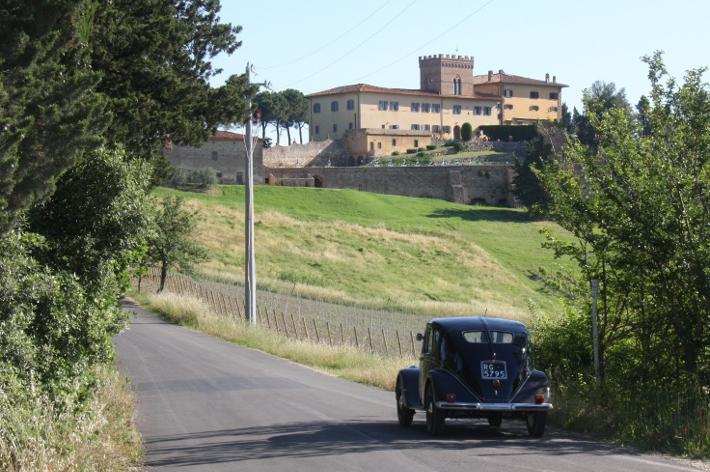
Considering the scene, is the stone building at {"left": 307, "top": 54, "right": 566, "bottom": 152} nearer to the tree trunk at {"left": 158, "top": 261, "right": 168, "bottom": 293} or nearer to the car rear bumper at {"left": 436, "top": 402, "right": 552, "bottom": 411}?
the tree trunk at {"left": 158, "top": 261, "right": 168, "bottom": 293}

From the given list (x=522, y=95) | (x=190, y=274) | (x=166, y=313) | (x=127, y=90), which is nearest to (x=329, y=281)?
(x=190, y=274)

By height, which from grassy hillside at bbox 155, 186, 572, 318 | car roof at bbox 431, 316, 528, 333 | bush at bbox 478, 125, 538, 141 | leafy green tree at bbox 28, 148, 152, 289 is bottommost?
grassy hillside at bbox 155, 186, 572, 318

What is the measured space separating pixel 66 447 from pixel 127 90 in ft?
51.0

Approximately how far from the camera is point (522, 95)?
529 ft

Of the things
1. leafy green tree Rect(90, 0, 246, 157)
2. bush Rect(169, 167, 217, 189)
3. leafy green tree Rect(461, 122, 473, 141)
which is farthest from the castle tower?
leafy green tree Rect(90, 0, 246, 157)

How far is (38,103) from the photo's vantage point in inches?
533

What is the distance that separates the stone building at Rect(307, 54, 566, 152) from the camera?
143 m

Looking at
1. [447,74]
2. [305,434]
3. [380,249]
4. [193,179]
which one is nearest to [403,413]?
[305,434]

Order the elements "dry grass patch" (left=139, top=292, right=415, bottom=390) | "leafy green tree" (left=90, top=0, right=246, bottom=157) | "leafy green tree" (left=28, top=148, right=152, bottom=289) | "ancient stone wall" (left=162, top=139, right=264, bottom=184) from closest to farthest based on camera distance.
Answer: "leafy green tree" (left=28, top=148, right=152, bottom=289), "leafy green tree" (left=90, top=0, right=246, bottom=157), "dry grass patch" (left=139, top=292, right=415, bottom=390), "ancient stone wall" (left=162, top=139, right=264, bottom=184)

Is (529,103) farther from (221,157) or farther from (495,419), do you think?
(495,419)

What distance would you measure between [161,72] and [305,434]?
13349 millimetres

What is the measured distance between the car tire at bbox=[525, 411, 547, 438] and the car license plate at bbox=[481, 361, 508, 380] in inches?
28.3

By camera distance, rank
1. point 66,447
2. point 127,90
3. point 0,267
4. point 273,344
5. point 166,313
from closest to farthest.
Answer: point 66,447 < point 0,267 < point 127,90 < point 273,344 < point 166,313

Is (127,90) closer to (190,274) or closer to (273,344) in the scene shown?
(273,344)
